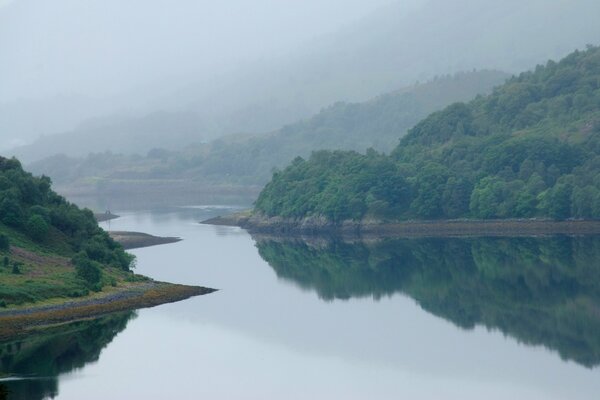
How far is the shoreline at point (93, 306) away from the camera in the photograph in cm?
9621

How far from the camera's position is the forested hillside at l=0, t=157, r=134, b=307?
347ft

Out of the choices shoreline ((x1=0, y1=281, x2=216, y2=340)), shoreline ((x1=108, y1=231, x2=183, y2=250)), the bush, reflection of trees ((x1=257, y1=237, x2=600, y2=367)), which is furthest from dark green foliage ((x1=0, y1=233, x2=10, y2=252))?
shoreline ((x1=108, y1=231, x2=183, y2=250))

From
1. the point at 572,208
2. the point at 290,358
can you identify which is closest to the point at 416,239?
the point at 572,208

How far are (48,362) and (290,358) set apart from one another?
54.4ft

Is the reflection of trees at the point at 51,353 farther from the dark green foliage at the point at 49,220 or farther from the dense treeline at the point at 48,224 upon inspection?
the dark green foliage at the point at 49,220

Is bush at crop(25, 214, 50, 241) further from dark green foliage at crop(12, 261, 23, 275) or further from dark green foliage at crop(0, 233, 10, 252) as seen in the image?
dark green foliage at crop(12, 261, 23, 275)

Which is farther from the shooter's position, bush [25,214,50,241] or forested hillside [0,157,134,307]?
bush [25,214,50,241]

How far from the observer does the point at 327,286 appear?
13312 cm

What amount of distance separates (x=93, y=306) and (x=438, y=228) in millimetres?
87815

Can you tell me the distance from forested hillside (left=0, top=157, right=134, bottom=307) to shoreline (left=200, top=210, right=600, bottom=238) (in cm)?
6312

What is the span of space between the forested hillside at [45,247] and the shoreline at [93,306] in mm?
1421

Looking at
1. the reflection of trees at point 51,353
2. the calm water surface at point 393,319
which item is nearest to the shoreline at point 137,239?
the calm water surface at point 393,319

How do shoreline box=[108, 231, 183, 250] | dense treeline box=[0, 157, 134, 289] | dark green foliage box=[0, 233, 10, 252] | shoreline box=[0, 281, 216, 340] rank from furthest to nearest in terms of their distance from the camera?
shoreline box=[108, 231, 183, 250]
dense treeline box=[0, 157, 134, 289]
dark green foliage box=[0, 233, 10, 252]
shoreline box=[0, 281, 216, 340]

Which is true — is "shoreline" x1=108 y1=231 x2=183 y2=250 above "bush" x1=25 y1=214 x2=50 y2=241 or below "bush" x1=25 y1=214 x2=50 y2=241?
below
